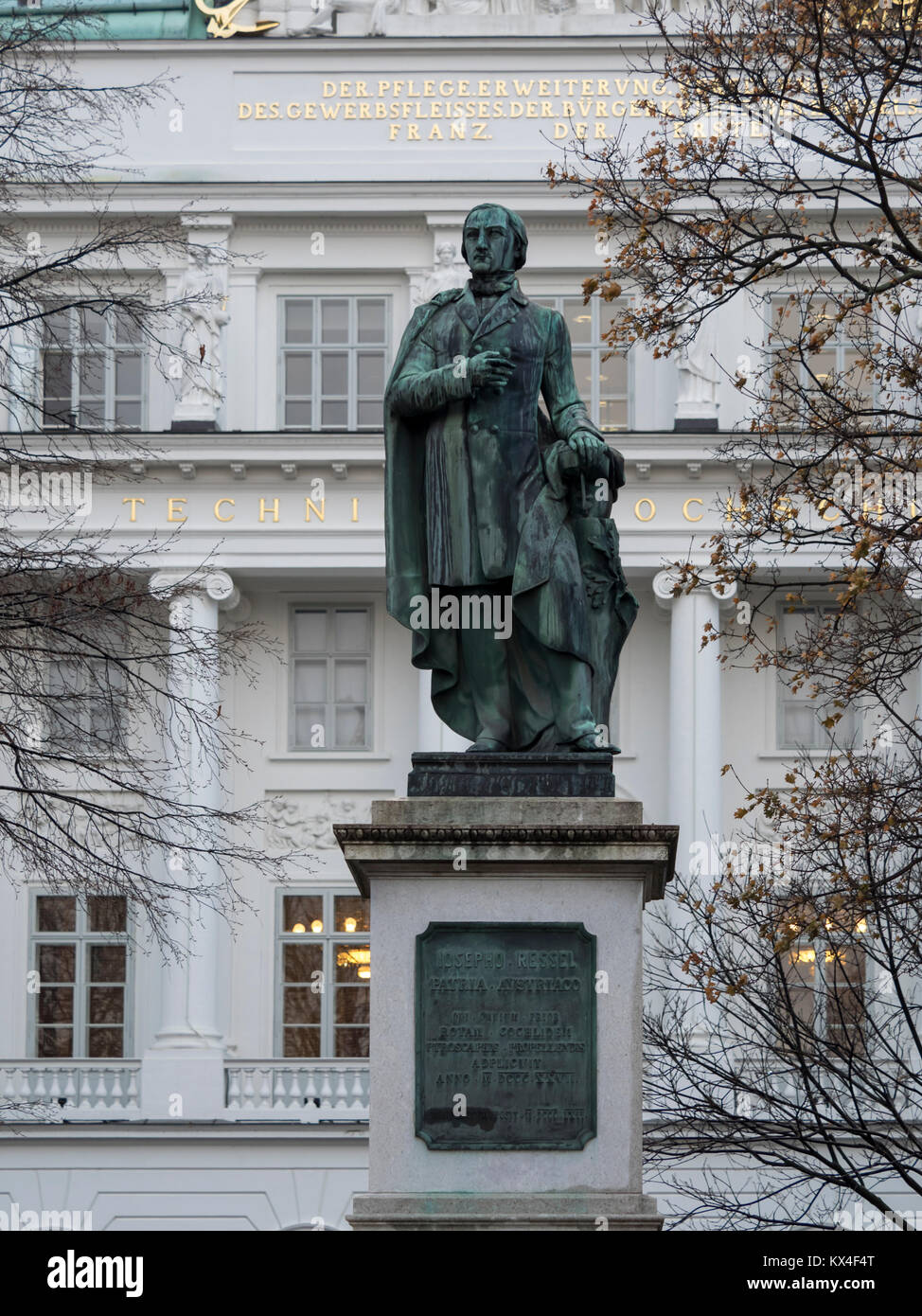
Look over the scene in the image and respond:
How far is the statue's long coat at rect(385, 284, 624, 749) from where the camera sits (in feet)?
41.0

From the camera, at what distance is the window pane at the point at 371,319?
43.9m

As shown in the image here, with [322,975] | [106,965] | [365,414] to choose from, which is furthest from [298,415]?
[106,965]

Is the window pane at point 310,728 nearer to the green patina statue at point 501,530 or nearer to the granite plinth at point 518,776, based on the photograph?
the green patina statue at point 501,530

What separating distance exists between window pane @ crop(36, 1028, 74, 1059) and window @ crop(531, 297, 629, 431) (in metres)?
12.8

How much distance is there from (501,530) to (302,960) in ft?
102

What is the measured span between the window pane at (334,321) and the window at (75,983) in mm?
9921

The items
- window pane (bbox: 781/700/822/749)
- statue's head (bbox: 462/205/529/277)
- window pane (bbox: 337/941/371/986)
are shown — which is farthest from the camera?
window pane (bbox: 781/700/822/749)

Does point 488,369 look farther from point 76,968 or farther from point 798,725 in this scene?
point 798,725

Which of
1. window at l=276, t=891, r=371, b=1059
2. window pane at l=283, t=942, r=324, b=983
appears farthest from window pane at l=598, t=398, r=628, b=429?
window pane at l=283, t=942, r=324, b=983

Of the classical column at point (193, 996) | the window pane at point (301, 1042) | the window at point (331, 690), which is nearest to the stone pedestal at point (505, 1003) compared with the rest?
the classical column at point (193, 996)

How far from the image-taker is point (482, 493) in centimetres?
1255

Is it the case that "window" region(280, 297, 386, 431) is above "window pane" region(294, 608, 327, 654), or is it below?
above

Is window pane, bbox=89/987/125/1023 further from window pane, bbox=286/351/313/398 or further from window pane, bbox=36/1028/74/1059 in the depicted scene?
window pane, bbox=286/351/313/398
